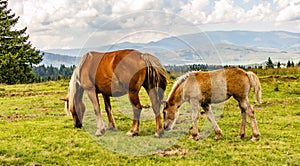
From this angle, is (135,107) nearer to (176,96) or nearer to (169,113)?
(169,113)

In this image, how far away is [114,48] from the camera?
9859 millimetres

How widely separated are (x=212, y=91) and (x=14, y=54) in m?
46.4

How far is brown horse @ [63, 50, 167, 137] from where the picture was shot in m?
8.86

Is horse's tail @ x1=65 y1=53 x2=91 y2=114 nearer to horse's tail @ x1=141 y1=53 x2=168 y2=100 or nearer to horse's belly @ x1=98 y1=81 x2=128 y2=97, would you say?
horse's belly @ x1=98 y1=81 x2=128 y2=97

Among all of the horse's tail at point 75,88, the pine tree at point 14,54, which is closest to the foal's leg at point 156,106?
the horse's tail at point 75,88

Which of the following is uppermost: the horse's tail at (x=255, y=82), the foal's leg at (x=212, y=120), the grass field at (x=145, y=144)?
the horse's tail at (x=255, y=82)

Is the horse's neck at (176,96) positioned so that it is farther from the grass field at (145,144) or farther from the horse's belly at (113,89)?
the horse's belly at (113,89)

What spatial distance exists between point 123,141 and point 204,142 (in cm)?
213

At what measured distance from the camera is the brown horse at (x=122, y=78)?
8.86 meters

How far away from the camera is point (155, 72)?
888 cm

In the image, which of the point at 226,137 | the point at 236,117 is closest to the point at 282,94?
the point at 236,117

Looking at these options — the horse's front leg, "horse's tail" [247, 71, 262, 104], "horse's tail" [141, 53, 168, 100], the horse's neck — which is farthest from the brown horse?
"horse's tail" [247, 71, 262, 104]

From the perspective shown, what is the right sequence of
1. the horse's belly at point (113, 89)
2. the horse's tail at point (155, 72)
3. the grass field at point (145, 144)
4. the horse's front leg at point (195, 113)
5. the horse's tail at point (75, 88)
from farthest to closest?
1. the horse's tail at point (75, 88)
2. the horse's belly at point (113, 89)
3. the horse's tail at point (155, 72)
4. the horse's front leg at point (195, 113)
5. the grass field at point (145, 144)

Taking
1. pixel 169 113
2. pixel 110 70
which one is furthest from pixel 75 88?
pixel 169 113
